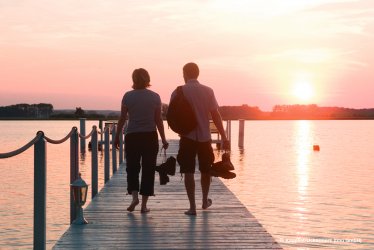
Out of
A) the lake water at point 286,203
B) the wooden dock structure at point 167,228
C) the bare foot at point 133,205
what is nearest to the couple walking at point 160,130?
the bare foot at point 133,205

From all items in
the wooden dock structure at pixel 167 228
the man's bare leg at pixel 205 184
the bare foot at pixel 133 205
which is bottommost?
the wooden dock structure at pixel 167 228

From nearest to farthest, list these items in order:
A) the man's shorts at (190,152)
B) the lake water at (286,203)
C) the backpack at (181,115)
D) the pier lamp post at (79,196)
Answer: the pier lamp post at (79,196), the backpack at (181,115), the man's shorts at (190,152), the lake water at (286,203)

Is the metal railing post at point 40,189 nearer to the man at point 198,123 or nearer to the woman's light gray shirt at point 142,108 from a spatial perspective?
the woman's light gray shirt at point 142,108

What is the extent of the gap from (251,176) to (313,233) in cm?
1081

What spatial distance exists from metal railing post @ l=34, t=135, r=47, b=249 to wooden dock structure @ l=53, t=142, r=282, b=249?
238mm

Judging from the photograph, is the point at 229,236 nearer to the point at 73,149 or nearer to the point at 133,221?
the point at 133,221

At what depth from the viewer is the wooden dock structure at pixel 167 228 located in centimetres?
669

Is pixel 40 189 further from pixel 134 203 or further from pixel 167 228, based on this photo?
pixel 134 203

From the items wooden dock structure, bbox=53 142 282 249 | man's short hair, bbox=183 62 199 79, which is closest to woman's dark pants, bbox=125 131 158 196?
wooden dock structure, bbox=53 142 282 249

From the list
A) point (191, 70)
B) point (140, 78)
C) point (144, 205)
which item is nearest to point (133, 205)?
point (144, 205)

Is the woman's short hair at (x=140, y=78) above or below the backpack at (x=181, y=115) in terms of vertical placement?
above

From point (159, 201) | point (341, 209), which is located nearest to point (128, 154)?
point (159, 201)

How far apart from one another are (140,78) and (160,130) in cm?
73

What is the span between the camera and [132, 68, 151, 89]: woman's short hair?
842 cm
